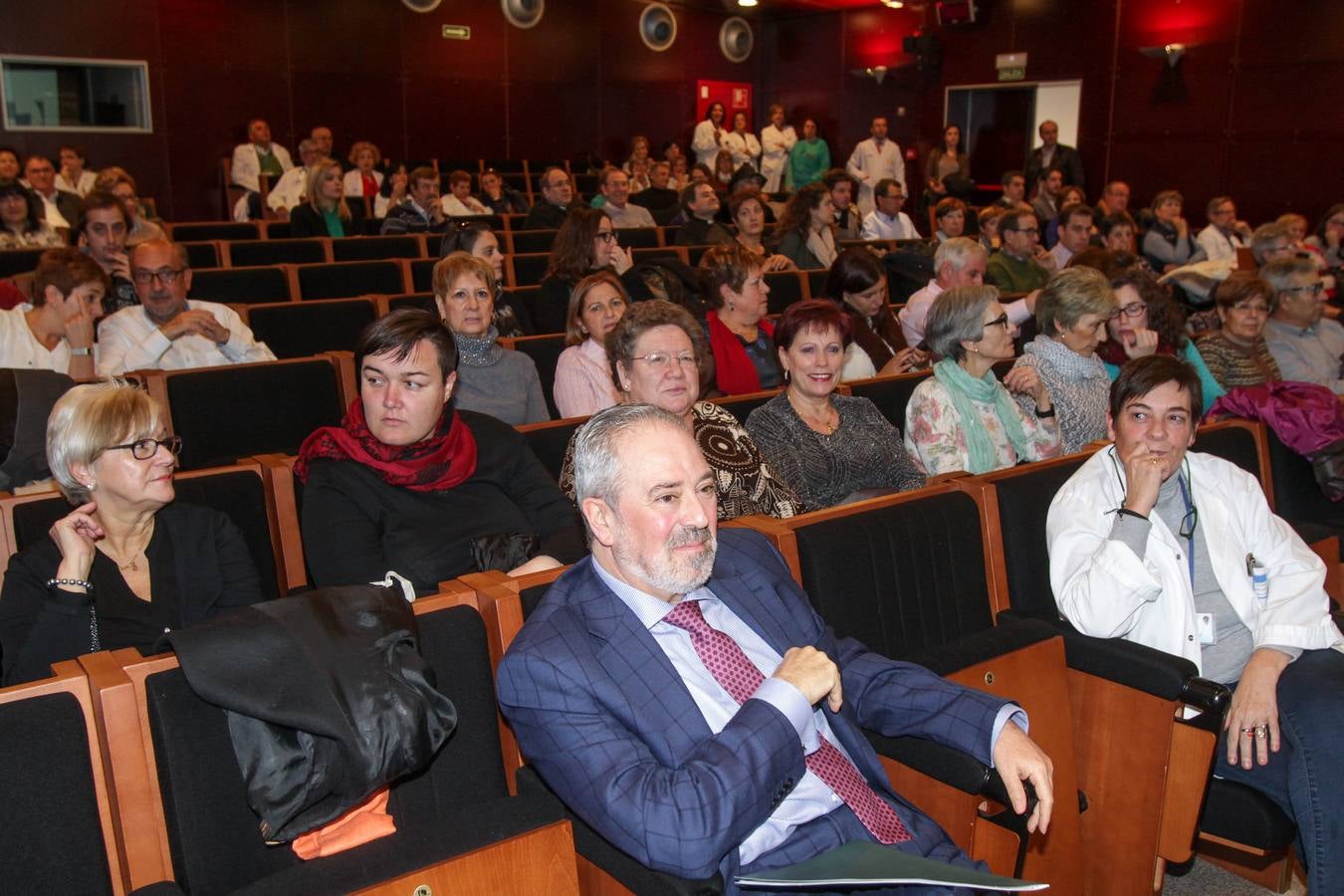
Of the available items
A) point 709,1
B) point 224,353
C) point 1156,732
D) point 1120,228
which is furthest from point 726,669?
point 709,1

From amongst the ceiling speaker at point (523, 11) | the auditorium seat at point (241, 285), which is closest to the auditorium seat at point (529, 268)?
the auditorium seat at point (241, 285)

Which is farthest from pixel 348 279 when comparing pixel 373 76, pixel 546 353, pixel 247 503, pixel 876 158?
pixel 876 158

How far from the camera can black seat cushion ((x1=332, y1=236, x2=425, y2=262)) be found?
22.2 feet

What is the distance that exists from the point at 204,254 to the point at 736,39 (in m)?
11.0

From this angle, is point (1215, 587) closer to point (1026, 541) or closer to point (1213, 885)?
point (1026, 541)

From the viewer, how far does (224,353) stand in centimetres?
412

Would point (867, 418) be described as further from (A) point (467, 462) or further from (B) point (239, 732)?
(B) point (239, 732)

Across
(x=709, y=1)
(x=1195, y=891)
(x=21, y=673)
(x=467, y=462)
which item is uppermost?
(x=709, y=1)

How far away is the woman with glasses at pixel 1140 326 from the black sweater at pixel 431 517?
2.20 metres

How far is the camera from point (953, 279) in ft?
15.9

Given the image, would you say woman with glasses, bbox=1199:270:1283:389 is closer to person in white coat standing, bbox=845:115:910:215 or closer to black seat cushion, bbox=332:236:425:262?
black seat cushion, bbox=332:236:425:262

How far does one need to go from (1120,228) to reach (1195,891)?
6266 millimetres

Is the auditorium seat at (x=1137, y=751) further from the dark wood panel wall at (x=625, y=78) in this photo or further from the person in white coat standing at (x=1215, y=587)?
the dark wood panel wall at (x=625, y=78)

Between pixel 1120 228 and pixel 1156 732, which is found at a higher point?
pixel 1120 228
